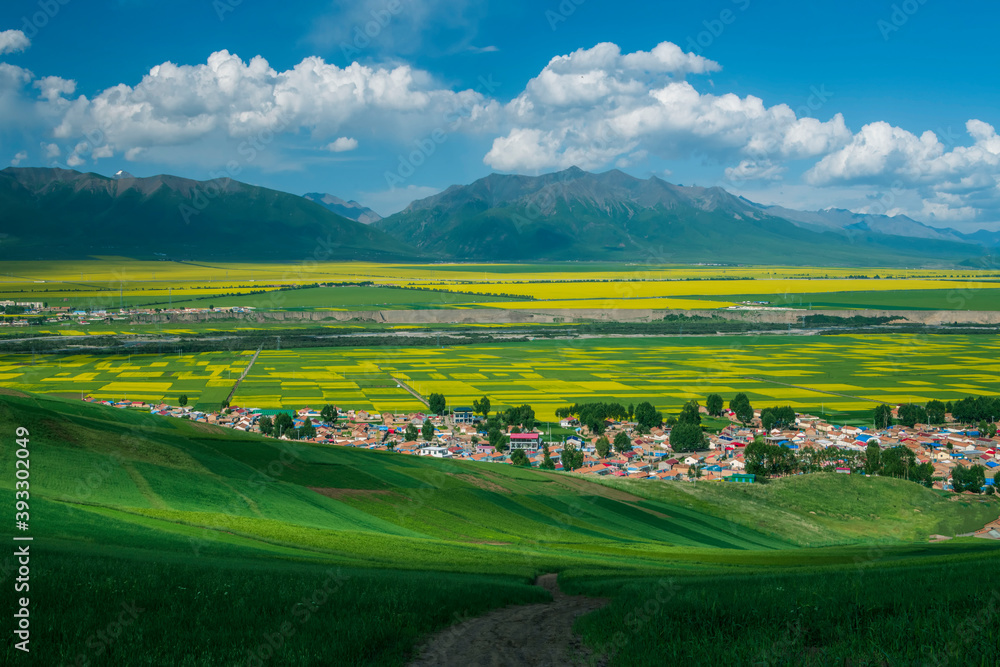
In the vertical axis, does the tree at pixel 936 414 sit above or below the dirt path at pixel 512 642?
below

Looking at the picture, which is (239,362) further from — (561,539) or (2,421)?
(561,539)

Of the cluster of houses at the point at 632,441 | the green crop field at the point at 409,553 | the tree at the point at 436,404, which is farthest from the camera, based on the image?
the tree at the point at 436,404

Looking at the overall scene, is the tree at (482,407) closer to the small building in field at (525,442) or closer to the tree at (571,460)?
the small building in field at (525,442)

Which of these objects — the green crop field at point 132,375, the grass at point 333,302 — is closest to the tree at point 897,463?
the green crop field at point 132,375

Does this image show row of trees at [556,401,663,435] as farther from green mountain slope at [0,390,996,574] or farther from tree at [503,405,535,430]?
green mountain slope at [0,390,996,574]

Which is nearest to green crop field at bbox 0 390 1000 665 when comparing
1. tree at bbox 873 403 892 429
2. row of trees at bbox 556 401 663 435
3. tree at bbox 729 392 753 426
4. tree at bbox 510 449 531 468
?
tree at bbox 510 449 531 468

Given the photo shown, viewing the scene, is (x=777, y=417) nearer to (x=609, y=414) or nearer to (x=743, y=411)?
(x=743, y=411)
